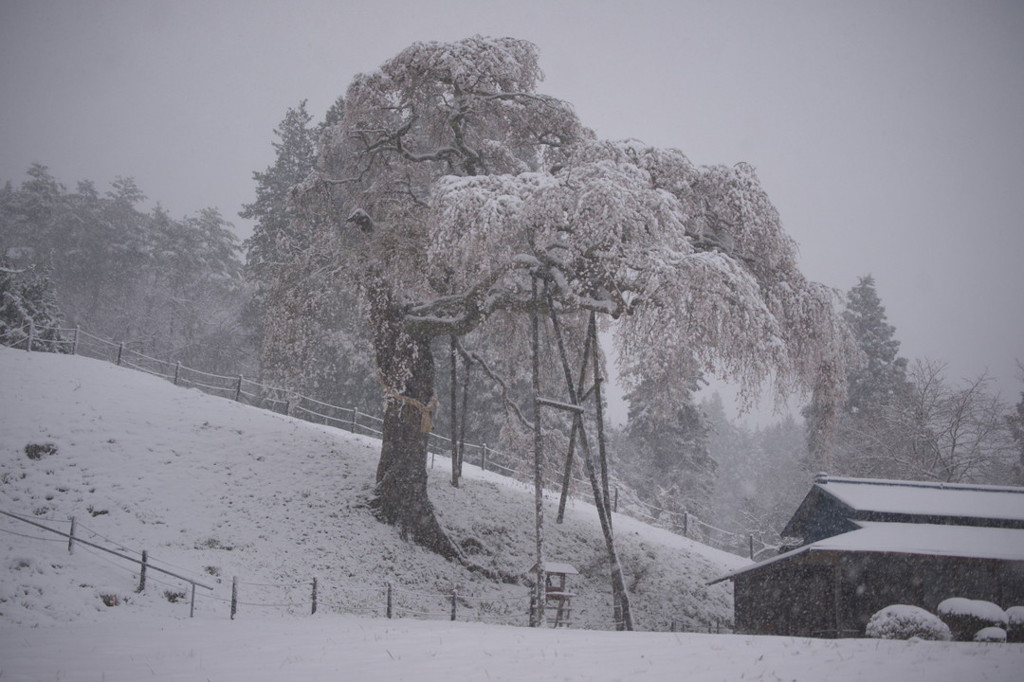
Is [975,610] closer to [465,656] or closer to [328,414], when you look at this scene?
[465,656]

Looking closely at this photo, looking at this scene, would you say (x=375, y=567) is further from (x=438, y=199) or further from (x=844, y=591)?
(x=844, y=591)

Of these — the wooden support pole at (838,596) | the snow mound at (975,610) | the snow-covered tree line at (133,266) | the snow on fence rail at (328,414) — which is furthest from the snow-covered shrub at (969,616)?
the snow-covered tree line at (133,266)

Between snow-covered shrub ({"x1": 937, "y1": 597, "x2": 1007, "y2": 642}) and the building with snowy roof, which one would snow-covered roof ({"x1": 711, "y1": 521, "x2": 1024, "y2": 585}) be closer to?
the building with snowy roof

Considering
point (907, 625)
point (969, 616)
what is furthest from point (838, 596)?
point (907, 625)

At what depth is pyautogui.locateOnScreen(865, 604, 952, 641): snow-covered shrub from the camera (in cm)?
1073

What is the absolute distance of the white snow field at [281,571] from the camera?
6.97 metres

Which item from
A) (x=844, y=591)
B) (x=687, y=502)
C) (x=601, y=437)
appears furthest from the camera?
(x=687, y=502)

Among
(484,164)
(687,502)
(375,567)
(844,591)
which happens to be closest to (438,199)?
(484,164)

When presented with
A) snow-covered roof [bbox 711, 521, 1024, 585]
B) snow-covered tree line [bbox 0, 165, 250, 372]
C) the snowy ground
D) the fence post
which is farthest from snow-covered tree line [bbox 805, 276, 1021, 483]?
snow-covered tree line [bbox 0, 165, 250, 372]

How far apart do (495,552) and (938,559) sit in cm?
1086

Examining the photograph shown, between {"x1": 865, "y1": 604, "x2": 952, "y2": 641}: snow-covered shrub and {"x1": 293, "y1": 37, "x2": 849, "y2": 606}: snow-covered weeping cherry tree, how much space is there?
462 centimetres

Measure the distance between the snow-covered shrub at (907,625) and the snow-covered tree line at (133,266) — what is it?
38.5 m

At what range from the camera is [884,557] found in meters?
15.1

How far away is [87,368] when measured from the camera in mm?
21578
